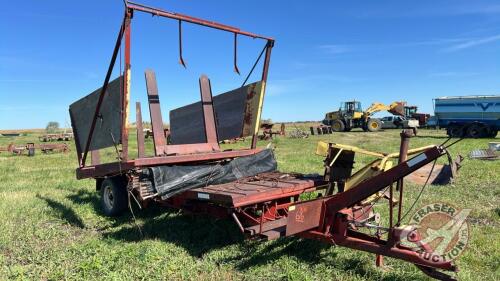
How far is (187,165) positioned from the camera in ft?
18.3

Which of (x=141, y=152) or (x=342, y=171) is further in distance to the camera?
(x=141, y=152)

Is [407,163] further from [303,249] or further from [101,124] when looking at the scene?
[101,124]

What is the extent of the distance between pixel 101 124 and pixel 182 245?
2.06 m

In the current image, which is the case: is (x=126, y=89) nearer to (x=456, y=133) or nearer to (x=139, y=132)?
(x=139, y=132)

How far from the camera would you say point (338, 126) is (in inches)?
1420

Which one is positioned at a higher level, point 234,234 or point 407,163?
point 407,163

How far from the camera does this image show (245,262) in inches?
170

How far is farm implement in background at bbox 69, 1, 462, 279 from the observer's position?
3.62 meters

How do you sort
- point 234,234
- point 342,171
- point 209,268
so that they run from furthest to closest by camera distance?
1. point 234,234
2. point 342,171
3. point 209,268

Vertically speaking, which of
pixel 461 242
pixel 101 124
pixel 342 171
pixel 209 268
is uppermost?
pixel 101 124

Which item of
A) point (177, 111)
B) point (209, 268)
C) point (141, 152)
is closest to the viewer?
point (209, 268)

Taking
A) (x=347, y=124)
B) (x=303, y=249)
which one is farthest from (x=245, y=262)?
(x=347, y=124)

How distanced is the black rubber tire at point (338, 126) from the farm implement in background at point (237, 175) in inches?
1151

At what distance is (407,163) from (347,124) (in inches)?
1314
